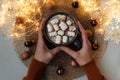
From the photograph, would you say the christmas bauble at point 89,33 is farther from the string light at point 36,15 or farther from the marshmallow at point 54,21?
the marshmallow at point 54,21

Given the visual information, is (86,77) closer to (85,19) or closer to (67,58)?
(67,58)

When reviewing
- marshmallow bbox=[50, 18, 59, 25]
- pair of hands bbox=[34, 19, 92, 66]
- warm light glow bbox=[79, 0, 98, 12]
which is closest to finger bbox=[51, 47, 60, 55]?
pair of hands bbox=[34, 19, 92, 66]

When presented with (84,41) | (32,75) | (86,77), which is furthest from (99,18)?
(32,75)

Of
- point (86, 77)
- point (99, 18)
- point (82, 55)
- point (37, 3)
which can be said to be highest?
point (37, 3)

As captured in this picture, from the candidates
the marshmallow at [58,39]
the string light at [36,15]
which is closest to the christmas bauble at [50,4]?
the string light at [36,15]

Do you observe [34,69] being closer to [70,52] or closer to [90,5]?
[70,52]

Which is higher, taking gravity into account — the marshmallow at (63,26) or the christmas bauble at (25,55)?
the marshmallow at (63,26)

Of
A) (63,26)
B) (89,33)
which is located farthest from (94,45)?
(63,26)

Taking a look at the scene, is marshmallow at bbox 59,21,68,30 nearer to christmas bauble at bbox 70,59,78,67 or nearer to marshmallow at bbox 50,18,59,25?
marshmallow at bbox 50,18,59,25
